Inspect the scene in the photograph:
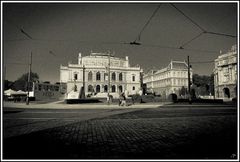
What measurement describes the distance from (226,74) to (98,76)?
46207 mm

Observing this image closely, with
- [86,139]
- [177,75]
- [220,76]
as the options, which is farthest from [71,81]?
[86,139]

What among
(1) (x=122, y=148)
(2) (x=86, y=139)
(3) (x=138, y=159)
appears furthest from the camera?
(2) (x=86, y=139)

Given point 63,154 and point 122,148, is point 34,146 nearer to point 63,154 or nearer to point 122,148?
point 63,154

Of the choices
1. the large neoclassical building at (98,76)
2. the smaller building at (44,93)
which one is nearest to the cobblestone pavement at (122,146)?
the smaller building at (44,93)

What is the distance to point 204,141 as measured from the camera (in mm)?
5195

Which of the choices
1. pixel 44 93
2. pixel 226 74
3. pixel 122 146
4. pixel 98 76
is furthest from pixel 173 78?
pixel 122 146

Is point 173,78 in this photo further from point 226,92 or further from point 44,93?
point 44,93

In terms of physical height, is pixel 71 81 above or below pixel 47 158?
above

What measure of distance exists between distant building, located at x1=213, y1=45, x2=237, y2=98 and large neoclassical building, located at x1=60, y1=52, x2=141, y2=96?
1198 inches

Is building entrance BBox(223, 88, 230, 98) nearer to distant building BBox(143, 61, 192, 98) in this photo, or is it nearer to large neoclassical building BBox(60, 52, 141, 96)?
distant building BBox(143, 61, 192, 98)

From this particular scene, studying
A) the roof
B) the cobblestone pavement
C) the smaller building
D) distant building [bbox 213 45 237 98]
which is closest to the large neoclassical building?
the smaller building

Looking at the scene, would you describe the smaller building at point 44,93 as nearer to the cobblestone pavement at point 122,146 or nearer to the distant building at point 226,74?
the cobblestone pavement at point 122,146

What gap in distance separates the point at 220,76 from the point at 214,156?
6832 cm

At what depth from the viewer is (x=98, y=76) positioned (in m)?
73.0
